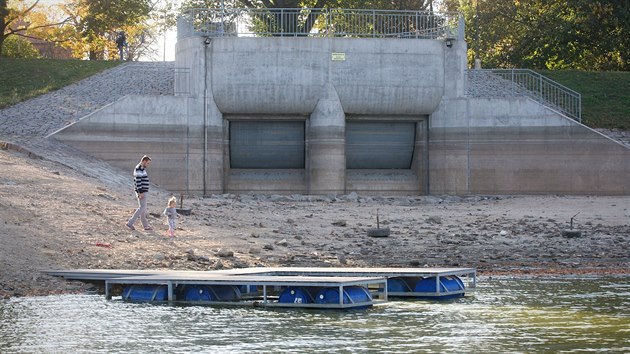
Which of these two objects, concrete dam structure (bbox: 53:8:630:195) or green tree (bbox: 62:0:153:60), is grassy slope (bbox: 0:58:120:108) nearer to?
green tree (bbox: 62:0:153:60)

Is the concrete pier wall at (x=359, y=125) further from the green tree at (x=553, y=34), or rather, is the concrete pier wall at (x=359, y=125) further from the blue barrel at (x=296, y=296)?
the blue barrel at (x=296, y=296)

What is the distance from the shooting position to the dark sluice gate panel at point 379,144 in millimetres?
51906

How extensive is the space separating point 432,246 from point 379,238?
5.91 ft

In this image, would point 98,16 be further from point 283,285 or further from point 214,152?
point 283,285

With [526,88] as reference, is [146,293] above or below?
below

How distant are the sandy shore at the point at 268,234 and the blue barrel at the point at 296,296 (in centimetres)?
508

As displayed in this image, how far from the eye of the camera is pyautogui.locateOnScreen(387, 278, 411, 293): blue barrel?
26458mm

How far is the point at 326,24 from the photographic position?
5184 cm

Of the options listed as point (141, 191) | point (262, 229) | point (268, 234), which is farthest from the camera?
point (262, 229)

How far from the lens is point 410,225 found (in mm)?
38344

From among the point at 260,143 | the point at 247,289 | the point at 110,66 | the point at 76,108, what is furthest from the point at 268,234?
the point at 110,66

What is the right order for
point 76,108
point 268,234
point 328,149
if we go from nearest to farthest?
point 268,234
point 328,149
point 76,108

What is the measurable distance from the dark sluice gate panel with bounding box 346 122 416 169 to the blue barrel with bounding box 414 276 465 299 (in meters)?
25.7

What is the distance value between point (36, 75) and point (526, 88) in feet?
79.3
